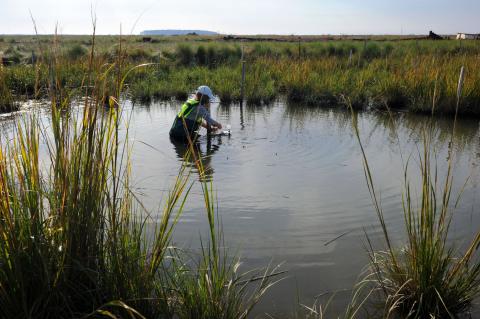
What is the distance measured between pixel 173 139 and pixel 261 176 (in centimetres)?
233

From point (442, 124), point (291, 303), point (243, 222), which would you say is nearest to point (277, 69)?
point (442, 124)

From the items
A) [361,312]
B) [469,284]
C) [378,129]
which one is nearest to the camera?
[469,284]

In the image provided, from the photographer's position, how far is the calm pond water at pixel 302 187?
11.5 ft

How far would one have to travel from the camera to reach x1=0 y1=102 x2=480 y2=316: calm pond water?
3518 mm

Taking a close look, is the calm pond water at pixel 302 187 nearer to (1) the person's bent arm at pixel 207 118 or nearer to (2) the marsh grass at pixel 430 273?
(1) the person's bent arm at pixel 207 118

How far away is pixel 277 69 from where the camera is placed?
13797 mm

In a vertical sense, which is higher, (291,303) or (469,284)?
(469,284)

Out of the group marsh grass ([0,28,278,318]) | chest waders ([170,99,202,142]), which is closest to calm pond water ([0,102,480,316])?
chest waders ([170,99,202,142])

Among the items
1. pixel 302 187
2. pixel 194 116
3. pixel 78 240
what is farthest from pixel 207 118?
pixel 78 240

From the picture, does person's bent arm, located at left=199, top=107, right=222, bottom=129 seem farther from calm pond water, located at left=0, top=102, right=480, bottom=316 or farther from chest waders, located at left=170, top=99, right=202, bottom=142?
calm pond water, located at left=0, top=102, right=480, bottom=316

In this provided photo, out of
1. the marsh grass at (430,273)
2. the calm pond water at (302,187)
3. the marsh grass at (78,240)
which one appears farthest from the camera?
the calm pond water at (302,187)

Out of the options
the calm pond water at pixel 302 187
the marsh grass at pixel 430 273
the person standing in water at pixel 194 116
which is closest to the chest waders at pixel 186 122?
the person standing in water at pixel 194 116

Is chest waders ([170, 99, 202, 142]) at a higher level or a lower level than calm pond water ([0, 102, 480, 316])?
higher

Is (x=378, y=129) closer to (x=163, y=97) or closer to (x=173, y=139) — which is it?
(x=173, y=139)
